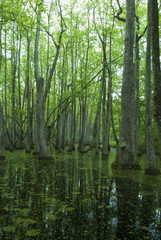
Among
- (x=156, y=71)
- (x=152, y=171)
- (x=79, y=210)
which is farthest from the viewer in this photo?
(x=152, y=171)

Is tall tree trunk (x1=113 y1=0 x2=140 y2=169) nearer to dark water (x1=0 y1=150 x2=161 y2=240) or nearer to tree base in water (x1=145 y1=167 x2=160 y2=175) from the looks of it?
tree base in water (x1=145 y1=167 x2=160 y2=175)

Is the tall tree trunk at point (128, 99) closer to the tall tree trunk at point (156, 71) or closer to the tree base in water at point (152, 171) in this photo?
the tree base in water at point (152, 171)

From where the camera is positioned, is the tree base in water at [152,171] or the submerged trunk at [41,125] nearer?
the tree base in water at [152,171]

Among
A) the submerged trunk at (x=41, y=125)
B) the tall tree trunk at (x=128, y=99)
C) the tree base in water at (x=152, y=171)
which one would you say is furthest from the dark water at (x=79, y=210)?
the submerged trunk at (x=41, y=125)

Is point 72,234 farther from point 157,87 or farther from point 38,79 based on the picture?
point 38,79

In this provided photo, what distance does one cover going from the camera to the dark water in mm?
2836

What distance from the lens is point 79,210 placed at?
12.2 ft

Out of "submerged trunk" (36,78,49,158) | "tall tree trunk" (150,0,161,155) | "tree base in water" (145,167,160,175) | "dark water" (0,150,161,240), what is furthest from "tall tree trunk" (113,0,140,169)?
"tall tree trunk" (150,0,161,155)

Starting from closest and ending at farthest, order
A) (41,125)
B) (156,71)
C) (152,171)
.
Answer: (156,71)
(152,171)
(41,125)

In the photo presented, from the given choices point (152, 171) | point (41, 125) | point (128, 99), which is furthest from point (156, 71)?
point (41, 125)

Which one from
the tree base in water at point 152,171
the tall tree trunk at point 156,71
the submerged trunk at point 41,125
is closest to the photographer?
the tall tree trunk at point 156,71

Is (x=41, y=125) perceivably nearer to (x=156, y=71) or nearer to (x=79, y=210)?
(x=79, y=210)

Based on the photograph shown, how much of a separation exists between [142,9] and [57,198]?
13373 millimetres

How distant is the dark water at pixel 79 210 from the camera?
112 inches
